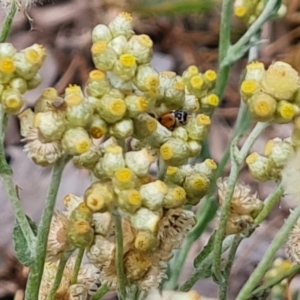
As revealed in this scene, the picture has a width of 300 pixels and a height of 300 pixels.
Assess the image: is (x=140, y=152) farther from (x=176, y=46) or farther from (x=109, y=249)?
(x=176, y=46)

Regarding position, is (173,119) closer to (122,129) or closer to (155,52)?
(122,129)

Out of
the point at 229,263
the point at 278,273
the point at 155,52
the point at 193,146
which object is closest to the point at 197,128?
the point at 193,146

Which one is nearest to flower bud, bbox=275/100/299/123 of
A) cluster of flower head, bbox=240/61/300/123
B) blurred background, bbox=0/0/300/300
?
cluster of flower head, bbox=240/61/300/123

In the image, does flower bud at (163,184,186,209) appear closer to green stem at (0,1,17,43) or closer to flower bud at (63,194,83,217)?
flower bud at (63,194,83,217)

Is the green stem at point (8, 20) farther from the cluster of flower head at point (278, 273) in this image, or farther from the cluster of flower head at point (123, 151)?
the cluster of flower head at point (278, 273)

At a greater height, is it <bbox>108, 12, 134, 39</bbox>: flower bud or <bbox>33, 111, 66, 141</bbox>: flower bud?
<bbox>108, 12, 134, 39</bbox>: flower bud

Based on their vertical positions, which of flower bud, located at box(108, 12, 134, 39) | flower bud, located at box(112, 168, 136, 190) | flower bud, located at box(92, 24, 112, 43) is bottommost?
flower bud, located at box(112, 168, 136, 190)
